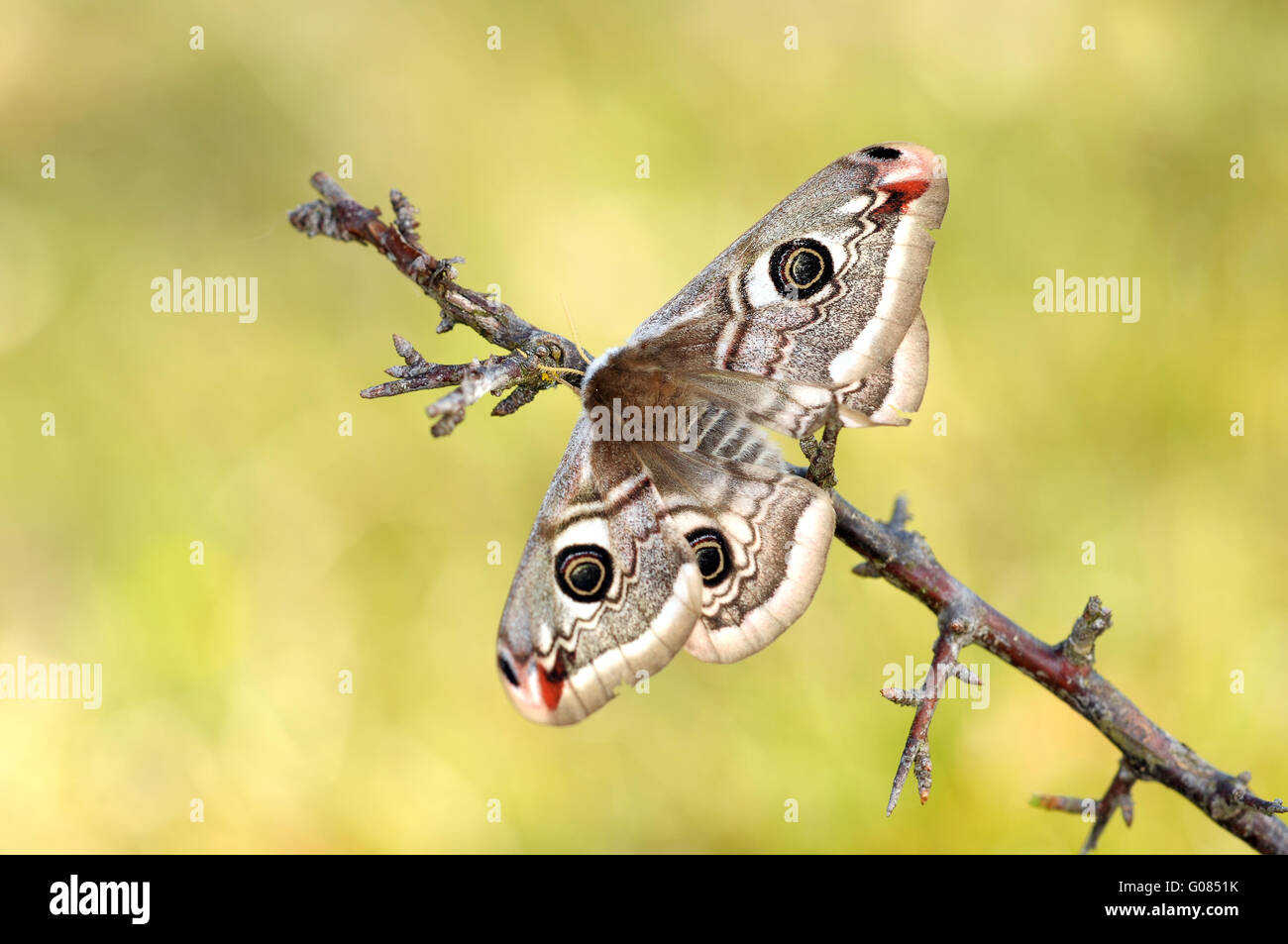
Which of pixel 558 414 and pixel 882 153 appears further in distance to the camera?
pixel 558 414

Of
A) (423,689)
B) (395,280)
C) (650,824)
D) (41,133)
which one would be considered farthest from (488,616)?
(41,133)

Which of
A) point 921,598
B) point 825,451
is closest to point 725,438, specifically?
point 825,451

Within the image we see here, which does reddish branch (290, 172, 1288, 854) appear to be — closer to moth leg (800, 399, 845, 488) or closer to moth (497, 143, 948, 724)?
moth leg (800, 399, 845, 488)

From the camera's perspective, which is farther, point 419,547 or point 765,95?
point 765,95

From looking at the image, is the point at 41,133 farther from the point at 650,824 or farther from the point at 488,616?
the point at 650,824

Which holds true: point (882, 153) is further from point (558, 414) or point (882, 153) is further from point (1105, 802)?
point (558, 414)

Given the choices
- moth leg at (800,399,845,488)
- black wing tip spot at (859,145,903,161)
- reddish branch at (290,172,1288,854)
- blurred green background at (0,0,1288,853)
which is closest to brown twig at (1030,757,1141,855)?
reddish branch at (290,172,1288,854)
